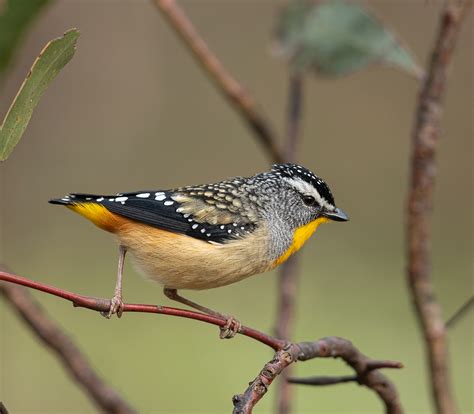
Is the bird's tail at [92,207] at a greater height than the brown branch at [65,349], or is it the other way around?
the bird's tail at [92,207]

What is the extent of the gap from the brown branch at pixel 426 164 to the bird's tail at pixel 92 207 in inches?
41.7

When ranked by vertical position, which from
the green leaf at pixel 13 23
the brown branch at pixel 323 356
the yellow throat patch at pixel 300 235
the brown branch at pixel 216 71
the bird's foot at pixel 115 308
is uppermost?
the brown branch at pixel 216 71

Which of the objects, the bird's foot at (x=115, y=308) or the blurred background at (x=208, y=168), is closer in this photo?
the bird's foot at (x=115, y=308)

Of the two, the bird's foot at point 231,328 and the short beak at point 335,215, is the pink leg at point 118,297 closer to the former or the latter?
the bird's foot at point 231,328

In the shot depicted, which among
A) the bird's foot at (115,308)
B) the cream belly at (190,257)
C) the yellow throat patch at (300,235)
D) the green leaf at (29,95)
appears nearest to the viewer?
the green leaf at (29,95)

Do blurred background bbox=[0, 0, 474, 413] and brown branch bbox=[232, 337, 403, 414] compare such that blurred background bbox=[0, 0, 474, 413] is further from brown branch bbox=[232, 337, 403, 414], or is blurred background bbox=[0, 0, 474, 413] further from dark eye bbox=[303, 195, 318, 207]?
brown branch bbox=[232, 337, 403, 414]

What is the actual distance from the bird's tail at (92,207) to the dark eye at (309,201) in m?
0.72

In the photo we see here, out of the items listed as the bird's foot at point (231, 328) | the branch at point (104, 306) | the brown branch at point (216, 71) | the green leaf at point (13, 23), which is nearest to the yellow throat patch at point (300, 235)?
the bird's foot at point (231, 328)

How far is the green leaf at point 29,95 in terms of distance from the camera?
1.94 meters

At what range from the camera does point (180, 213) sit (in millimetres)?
3064

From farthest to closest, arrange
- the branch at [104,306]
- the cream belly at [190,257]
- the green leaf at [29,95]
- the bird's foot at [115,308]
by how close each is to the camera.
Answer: the cream belly at [190,257] → the bird's foot at [115,308] → the green leaf at [29,95] → the branch at [104,306]

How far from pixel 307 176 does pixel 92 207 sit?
0.81 m

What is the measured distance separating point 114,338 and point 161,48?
360 centimetres

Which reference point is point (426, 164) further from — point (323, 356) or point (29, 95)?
point (29, 95)
